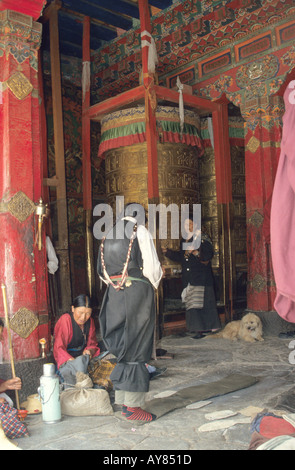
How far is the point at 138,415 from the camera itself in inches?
139

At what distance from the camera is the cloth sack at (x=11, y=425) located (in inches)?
125

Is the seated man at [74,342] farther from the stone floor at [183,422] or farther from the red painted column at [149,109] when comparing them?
the red painted column at [149,109]

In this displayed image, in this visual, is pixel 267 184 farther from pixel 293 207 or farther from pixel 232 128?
pixel 293 207

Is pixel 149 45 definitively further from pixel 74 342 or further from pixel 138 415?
pixel 138 415

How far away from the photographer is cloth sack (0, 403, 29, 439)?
317 cm

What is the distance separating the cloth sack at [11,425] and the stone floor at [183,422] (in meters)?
0.05

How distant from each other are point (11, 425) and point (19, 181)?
2.12 m

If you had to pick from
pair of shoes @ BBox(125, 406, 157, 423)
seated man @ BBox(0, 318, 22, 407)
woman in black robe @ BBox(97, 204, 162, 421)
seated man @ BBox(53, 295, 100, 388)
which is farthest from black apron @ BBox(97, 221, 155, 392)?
seated man @ BBox(0, 318, 22, 407)

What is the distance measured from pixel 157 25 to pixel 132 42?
0.54 m

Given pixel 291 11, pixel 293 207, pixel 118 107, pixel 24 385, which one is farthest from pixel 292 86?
pixel 118 107

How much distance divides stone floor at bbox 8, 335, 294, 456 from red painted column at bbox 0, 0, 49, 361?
3.11 ft

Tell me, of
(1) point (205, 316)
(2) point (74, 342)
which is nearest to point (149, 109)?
(1) point (205, 316)

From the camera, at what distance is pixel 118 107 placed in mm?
7227

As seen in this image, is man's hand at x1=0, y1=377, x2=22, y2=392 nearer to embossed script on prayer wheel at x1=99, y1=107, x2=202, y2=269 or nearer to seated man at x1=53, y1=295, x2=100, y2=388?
seated man at x1=53, y1=295, x2=100, y2=388
